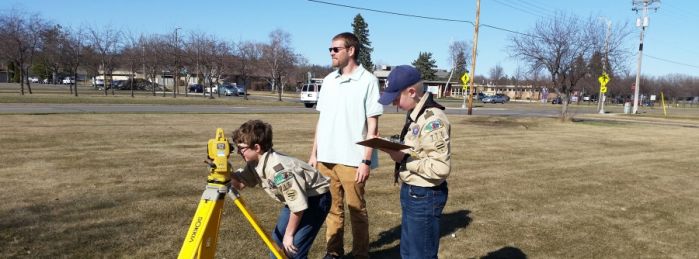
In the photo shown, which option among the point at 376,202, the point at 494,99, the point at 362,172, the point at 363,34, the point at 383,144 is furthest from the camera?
the point at 363,34

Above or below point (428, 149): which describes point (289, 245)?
below

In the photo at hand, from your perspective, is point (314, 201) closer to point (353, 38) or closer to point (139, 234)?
point (353, 38)

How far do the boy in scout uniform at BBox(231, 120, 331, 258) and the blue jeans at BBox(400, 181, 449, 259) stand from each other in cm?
59

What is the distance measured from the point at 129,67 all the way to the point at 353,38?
47.7 meters

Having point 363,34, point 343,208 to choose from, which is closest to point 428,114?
point 343,208

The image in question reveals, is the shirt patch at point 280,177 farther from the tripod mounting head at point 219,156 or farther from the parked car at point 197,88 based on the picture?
the parked car at point 197,88

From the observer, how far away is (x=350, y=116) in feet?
13.3

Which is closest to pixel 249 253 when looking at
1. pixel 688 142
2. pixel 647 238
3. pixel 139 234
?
pixel 139 234

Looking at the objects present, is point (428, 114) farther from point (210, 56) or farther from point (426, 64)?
point (426, 64)

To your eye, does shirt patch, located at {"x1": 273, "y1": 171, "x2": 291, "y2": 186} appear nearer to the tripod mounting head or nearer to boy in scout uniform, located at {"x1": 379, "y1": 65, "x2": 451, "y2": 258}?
the tripod mounting head

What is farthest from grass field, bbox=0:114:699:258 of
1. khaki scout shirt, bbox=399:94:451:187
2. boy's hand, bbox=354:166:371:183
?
khaki scout shirt, bbox=399:94:451:187

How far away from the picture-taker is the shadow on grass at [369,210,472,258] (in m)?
4.76

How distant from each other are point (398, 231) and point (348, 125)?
1.87m

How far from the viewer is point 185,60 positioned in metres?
44.8
